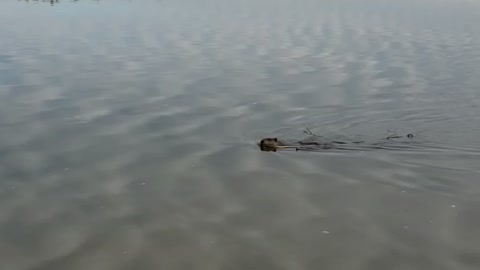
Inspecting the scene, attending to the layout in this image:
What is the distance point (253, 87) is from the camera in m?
12.1

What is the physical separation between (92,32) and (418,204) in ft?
49.5

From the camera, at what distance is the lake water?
5.59 metres

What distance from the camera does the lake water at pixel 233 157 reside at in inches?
220

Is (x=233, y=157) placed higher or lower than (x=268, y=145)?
lower

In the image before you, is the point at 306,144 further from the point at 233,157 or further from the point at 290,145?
the point at 233,157

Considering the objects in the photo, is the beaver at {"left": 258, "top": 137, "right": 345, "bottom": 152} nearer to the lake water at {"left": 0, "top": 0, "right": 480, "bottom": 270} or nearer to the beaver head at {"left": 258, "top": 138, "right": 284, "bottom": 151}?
the beaver head at {"left": 258, "top": 138, "right": 284, "bottom": 151}

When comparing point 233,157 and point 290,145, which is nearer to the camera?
point 233,157

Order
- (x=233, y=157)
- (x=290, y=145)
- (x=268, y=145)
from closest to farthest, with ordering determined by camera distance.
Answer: (x=233, y=157) < (x=268, y=145) < (x=290, y=145)

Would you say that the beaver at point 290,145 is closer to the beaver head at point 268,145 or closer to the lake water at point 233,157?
the beaver head at point 268,145

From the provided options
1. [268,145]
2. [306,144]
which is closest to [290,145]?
[306,144]

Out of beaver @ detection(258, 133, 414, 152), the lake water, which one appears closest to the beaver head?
beaver @ detection(258, 133, 414, 152)

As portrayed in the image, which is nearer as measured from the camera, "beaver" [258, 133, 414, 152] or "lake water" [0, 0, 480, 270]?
"lake water" [0, 0, 480, 270]

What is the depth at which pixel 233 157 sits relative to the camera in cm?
795

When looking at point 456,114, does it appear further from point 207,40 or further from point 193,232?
point 207,40
